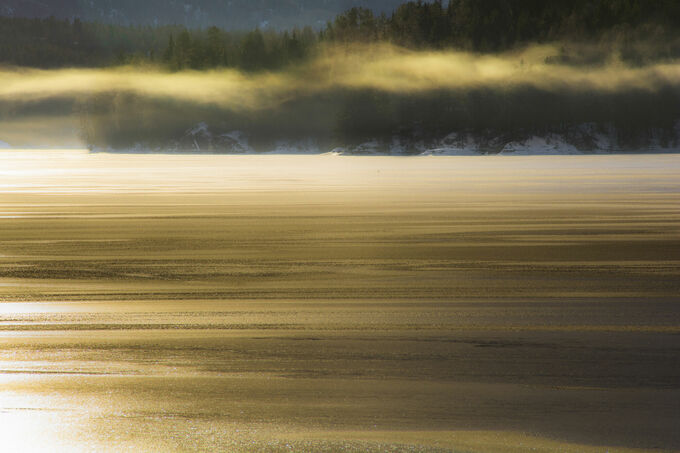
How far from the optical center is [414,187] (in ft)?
94.7

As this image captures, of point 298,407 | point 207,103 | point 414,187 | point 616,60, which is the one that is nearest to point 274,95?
point 207,103

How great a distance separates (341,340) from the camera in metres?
6.73

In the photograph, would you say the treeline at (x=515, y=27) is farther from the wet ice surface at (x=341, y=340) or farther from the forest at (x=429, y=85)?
the wet ice surface at (x=341, y=340)

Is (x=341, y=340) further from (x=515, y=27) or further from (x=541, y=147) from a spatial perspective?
(x=515, y=27)

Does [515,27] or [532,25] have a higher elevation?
[532,25]

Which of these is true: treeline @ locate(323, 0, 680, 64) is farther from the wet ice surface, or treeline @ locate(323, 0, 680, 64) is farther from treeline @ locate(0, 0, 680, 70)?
the wet ice surface

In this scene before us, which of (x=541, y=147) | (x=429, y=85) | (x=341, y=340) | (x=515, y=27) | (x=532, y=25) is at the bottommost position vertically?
(x=541, y=147)

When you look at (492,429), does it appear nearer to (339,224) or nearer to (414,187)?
(339,224)

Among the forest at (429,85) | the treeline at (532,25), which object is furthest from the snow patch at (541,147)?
the treeline at (532,25)

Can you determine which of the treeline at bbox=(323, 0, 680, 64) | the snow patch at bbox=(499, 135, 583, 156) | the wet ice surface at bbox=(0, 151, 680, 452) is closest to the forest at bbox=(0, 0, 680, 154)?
the treeline at bbox=(323, 0, 680, 64)

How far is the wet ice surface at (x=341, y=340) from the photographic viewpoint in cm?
482

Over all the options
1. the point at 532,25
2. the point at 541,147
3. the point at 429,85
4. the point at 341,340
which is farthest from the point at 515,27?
the point at 341,340

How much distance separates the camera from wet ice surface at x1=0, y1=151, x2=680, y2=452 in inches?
190

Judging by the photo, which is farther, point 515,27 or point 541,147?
→ point 515,27
